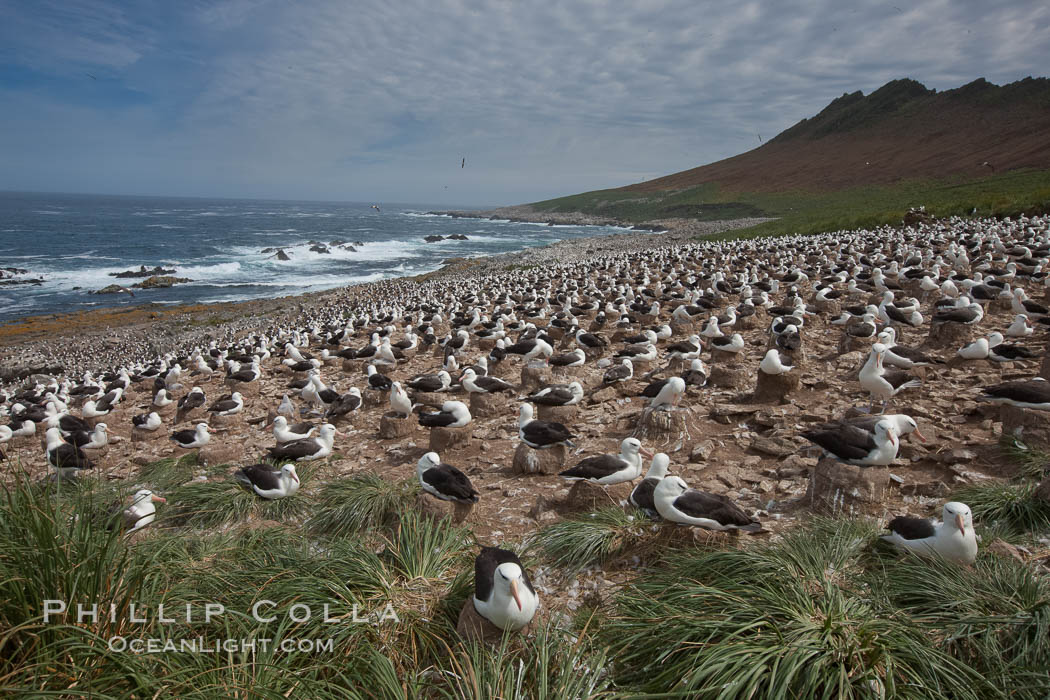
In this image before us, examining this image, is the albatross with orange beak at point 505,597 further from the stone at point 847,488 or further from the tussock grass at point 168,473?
the tussock grass at point 168,473

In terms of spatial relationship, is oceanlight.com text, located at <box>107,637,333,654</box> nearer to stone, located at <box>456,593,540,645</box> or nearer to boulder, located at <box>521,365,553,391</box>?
stone, located at <box>456,593,540,645</box>

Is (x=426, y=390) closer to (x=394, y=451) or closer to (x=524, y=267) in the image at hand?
(x=394, y=451)

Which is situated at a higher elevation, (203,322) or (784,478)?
(784,478)

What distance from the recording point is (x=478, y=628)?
4027 mm

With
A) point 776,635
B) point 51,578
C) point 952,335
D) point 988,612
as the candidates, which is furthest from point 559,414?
point 952,335

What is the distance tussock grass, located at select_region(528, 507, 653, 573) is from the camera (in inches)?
199

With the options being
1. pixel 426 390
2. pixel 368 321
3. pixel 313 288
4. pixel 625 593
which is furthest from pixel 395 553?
pixel 313 288

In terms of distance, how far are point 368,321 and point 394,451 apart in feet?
56.2

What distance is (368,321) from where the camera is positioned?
25.5 meters

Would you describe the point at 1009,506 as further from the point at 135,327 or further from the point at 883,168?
the point at 883,168

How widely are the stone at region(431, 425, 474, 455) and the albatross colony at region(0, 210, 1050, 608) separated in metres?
0.05

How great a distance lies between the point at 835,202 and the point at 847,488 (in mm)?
68536

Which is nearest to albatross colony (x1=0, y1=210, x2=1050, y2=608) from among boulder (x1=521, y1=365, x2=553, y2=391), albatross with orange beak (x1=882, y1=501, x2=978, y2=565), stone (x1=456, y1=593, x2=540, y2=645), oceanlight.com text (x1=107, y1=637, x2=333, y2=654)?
boulder (x1=521, y1=365, x2=553, y2=391)

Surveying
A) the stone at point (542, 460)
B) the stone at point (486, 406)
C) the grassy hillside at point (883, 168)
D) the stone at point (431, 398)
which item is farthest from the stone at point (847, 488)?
the grassy hillside at point (883, 168)
